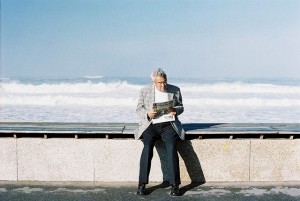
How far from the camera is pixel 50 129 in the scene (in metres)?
5.00

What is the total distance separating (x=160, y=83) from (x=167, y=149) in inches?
34.2

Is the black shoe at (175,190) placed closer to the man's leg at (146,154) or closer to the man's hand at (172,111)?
the man's leg at (146,154)

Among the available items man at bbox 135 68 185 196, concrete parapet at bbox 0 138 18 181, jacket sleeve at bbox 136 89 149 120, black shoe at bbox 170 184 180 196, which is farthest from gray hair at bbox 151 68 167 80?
concrete parapet at bbox 0 138 18 181

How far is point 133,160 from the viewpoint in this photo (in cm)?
488

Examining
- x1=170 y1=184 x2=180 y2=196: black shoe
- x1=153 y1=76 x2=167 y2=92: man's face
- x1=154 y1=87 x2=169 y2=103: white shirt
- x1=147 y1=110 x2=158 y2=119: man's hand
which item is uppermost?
x1=153 y1=76 x2=167 y2=92: man's face

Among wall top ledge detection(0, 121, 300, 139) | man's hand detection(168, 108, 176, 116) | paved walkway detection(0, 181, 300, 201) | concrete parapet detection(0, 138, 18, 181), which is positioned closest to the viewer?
paved walkway detection(0, 181, 300, 201)

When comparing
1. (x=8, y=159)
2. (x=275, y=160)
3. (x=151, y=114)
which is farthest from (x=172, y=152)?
(x=8, y=159)

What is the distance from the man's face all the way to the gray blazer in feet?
0.30

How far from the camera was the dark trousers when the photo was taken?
14.8ft

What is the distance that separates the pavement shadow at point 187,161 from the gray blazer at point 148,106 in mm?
291

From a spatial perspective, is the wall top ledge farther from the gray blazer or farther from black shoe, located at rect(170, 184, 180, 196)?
black shoe, located at rect(170, 184, 180, 196)

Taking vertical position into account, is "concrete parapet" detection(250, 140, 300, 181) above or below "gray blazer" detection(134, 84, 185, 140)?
below

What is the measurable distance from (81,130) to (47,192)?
93cm

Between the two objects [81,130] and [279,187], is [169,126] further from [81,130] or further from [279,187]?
[279,187]
